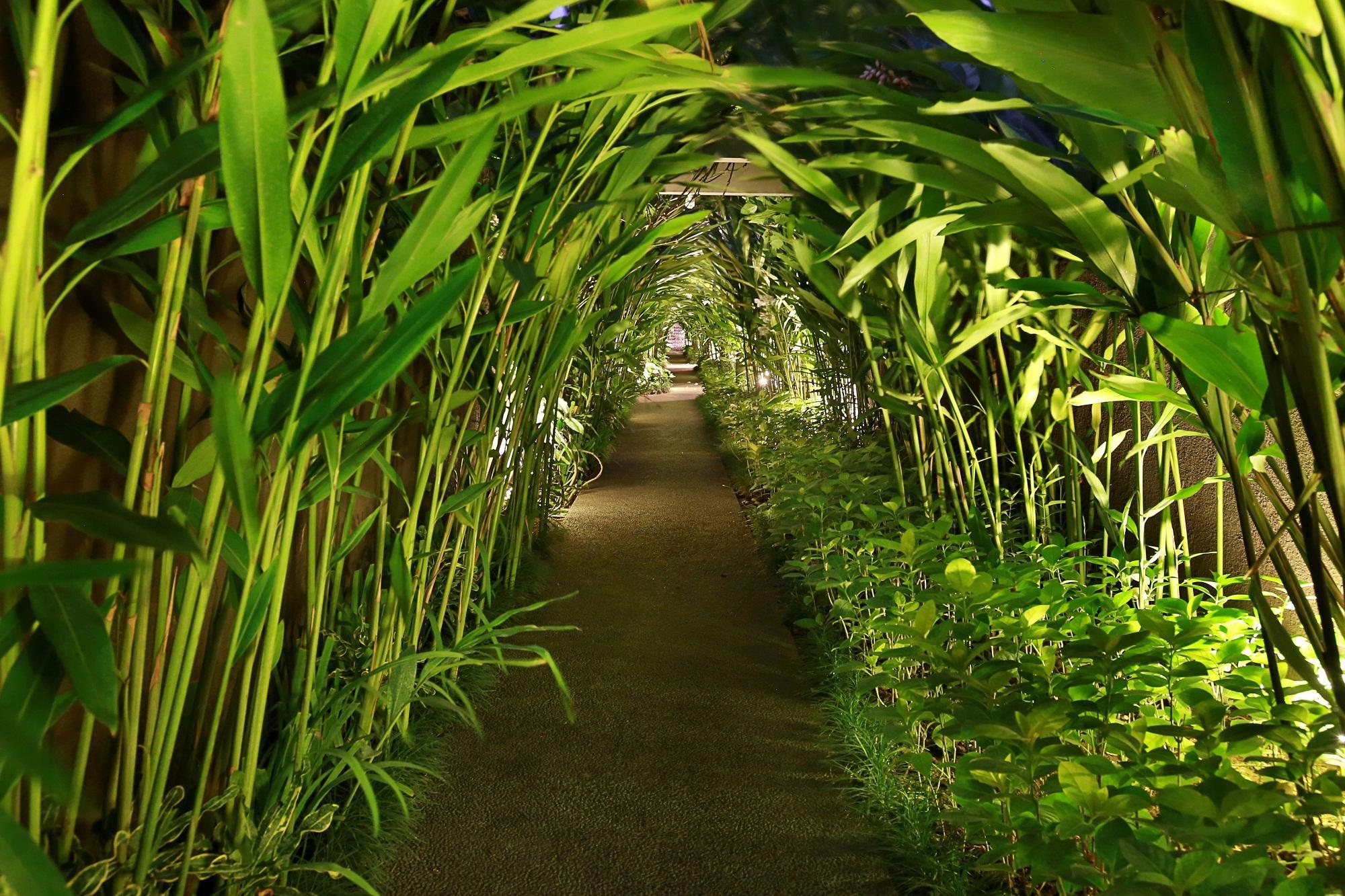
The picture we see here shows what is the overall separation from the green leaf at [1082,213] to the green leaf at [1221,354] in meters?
0.16

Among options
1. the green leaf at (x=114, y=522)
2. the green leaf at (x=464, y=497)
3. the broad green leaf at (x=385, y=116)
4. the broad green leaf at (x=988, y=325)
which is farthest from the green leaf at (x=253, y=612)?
the broad green leaf at (x=988, y=325)

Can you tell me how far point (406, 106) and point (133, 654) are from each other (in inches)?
20.3

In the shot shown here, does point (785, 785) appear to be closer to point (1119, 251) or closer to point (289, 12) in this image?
point (1119, 251)

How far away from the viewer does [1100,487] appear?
1.37m

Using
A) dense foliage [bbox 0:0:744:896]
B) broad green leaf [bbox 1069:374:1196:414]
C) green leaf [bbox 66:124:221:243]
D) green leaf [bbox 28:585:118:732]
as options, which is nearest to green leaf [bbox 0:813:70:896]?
dense foliage [bbox 0:0:744:896]

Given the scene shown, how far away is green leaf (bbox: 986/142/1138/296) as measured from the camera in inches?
31.8

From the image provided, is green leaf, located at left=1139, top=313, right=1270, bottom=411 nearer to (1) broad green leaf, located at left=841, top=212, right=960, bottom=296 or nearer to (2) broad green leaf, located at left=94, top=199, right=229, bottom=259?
(1) broad green leaf, located at left=841, top=212, right=960, bottom=296

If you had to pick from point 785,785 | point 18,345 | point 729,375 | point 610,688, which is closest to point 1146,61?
point 18,345

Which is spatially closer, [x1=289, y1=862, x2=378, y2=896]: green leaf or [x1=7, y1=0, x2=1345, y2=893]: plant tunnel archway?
[x1=7, y1=0, x2=1345, y2=893]: plant tunnel archway

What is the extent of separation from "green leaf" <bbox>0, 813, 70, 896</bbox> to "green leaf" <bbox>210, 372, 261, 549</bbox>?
207mm

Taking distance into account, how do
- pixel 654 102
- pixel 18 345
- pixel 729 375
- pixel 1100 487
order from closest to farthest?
pixel 18 345 → pixel 654 102 → pixel 1100 487 → pixel 729 375

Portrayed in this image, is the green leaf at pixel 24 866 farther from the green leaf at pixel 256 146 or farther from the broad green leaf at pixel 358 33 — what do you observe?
the broad green leaf at pixel 358 33

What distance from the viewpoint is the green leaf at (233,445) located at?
19.8 inches

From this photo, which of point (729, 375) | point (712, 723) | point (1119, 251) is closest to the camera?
point (1119, 251)
